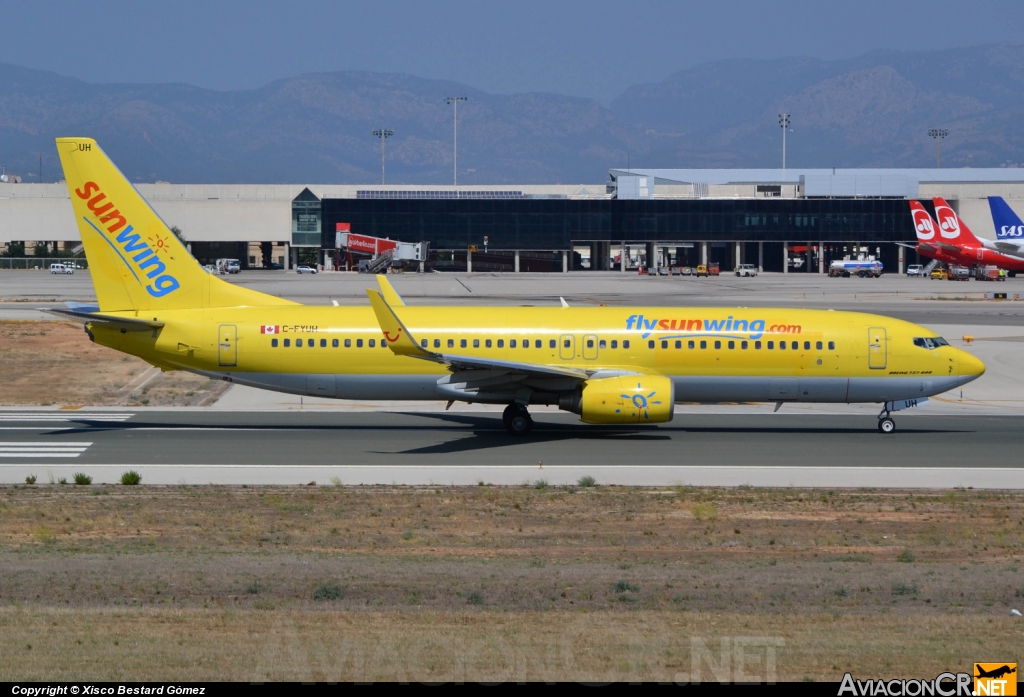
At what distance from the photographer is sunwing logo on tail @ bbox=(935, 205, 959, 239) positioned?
384 ft

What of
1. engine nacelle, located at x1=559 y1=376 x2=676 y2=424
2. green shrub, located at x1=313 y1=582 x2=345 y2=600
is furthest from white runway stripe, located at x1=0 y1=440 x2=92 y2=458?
green shrub, located at x1=313 y1=582 x2=345 y2=600

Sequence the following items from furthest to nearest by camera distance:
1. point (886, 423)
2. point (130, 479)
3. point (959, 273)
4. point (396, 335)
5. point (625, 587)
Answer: point (959, 273) → point (886, 423) → point (396, 335) → point (130, 479) → point (625, 587)

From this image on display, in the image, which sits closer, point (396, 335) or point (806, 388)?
point (396, 335)

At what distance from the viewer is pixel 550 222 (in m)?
166

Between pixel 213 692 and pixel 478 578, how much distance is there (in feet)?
22.5

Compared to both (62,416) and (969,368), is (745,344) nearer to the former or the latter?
(969,368)

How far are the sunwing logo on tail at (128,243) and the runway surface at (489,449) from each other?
452cm

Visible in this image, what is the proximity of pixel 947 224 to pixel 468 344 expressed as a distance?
96145 mm

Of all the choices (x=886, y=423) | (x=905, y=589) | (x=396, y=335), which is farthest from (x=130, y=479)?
(x=886, y=423)

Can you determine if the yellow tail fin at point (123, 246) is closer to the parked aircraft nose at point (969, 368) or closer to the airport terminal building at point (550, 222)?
the parked aircraft nose at point (969, 368)

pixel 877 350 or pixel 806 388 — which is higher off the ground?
pixel 877 350

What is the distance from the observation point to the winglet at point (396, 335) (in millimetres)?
30562

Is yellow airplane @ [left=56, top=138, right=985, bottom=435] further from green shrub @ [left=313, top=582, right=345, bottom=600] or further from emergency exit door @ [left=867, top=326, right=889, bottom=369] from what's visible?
green shrub @ [left=313, top=582, right=345, bottom=600]

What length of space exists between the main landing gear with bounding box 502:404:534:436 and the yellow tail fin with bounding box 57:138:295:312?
9.80 meters
